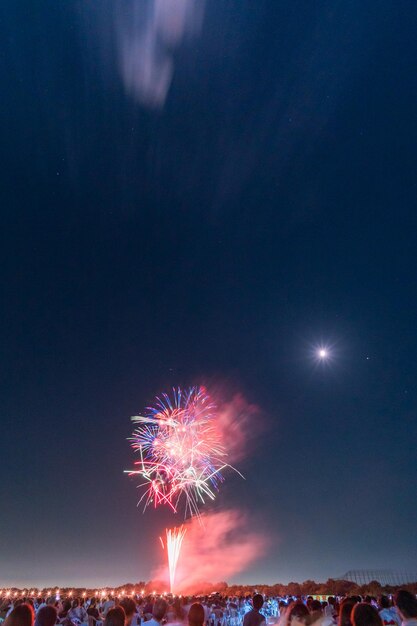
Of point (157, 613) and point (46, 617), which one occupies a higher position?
point (46, 617)

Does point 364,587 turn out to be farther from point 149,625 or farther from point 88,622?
point 149,625

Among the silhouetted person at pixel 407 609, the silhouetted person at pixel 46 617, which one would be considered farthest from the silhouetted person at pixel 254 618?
the silhouetted person at pixel 46 617

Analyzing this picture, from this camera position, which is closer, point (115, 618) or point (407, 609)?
point (115, 618)

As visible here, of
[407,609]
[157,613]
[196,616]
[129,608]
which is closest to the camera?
[407,609]

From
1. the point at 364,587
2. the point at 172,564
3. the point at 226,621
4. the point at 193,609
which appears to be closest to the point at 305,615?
the point at 193,609

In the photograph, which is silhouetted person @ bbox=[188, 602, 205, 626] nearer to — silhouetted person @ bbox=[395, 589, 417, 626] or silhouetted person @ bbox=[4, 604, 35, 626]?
silhouetted person @ bbox=[4, 604, 35, 626]

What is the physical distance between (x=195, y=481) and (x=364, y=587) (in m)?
114

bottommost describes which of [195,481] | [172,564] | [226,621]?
[226,621]

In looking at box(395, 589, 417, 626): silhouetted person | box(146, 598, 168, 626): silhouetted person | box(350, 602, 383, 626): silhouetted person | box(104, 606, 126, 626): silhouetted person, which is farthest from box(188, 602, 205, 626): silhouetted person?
box(350, 602, 383, 626): silhouetted person

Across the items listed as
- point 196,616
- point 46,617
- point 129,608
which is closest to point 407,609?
point 196,616

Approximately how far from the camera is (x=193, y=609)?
26.6ft

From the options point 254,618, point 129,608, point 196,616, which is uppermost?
point 129,608

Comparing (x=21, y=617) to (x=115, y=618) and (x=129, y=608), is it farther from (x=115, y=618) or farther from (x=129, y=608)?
(x=129, y=608)

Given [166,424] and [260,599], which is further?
[166,424]
